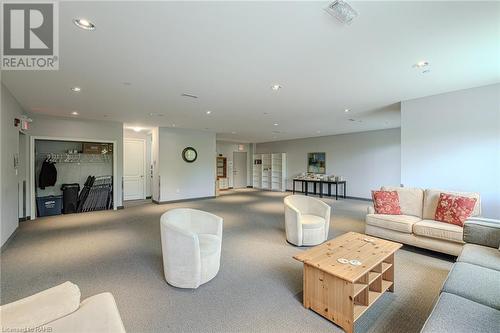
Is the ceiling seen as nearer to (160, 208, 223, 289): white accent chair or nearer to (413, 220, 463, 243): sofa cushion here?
(160, 208, 223, 289): white accent chair

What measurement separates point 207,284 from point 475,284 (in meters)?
2.54

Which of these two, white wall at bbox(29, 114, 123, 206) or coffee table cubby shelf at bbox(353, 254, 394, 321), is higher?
white wall at bbox(29, 114, 123, 206)

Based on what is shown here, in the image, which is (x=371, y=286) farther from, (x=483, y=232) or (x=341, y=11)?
(x=341, y=11)

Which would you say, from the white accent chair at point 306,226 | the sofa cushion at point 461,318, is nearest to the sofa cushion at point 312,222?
the white accent chair at point 306,226

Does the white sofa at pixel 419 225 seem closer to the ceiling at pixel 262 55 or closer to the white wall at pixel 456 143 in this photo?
the white wall at pixel 456 143

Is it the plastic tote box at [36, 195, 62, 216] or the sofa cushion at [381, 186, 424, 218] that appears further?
the plastic tote box at [36, 195, 62, 216]

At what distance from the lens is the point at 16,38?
229cm

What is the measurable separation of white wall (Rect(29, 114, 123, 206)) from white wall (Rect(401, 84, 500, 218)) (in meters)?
7.65

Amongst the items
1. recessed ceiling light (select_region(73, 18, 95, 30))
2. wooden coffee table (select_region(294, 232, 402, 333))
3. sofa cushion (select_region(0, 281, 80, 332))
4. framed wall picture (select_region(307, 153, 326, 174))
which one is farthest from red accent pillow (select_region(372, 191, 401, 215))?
framed wall picture (select_region(307, 153, 326, 174))

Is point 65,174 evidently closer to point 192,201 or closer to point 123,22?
point 192,201

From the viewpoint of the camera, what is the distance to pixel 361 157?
28.9 ft

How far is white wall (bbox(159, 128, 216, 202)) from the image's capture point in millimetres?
7795

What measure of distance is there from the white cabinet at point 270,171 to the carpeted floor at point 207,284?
22.1 ft

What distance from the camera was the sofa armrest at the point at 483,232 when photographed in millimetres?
2500
